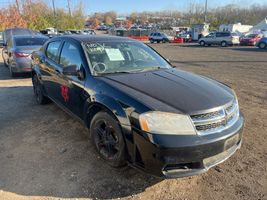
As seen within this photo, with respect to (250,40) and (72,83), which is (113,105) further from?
(250,40)

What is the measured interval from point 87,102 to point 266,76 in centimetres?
891

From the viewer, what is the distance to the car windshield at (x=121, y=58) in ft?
12.7

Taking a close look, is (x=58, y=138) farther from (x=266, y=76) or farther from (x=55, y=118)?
(x=266, y=76)

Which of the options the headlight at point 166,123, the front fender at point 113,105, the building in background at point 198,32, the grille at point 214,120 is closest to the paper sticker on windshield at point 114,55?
the front fender at point 113,105

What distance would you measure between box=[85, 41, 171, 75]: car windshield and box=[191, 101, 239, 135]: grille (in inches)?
56.3

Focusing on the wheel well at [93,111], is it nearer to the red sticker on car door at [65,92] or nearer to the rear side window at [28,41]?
the red sticker on car door at [65,92]

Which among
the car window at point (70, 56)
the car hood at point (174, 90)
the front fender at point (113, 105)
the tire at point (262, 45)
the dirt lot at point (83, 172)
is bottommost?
the tire at point (262, 45)

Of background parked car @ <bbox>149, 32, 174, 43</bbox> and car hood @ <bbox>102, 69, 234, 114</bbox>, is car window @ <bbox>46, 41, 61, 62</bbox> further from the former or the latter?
background parked car @ <bbox>149, 32, 174, 43</bbox>

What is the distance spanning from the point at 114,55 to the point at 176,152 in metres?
2.01

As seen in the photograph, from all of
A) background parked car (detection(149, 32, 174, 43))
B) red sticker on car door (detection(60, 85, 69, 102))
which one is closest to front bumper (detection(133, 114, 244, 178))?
red sticker on car door (detection(60, 85, 69, 102))

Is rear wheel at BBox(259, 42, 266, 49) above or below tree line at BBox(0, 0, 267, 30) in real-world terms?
below

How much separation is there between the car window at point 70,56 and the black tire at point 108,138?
1010mm

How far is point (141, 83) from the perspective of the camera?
3412 millimetres

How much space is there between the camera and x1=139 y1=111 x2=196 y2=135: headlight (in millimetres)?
2715
